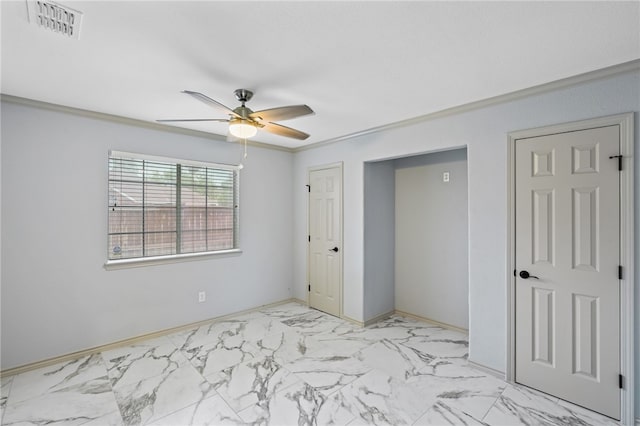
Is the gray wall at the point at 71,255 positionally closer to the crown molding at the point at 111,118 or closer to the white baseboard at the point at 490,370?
the crown molding at the point at 111,118

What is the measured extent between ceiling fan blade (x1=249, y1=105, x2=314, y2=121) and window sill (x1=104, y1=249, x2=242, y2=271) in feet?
7.21

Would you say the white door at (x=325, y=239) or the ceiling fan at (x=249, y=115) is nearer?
the ceiling fan at (x=249, y=115)

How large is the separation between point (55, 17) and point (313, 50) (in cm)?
138

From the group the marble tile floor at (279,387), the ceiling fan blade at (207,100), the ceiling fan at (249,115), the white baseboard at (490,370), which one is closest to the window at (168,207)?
the marble tile floor at (279,387)

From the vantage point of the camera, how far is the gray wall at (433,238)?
375cm

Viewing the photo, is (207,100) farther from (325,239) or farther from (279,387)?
(325,239)

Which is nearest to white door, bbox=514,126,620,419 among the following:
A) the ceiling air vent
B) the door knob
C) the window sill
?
the door knob

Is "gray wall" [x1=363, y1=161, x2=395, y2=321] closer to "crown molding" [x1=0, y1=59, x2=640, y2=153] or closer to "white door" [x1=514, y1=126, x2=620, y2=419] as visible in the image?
"crown molding" [x1=0, y1=59, x2=640, y2=153]

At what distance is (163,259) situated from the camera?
359 cm

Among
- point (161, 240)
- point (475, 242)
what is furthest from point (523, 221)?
point (161, 240)

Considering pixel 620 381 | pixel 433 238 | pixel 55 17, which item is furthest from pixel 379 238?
pixel 55 17

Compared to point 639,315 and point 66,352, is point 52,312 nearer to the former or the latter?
point 66,352

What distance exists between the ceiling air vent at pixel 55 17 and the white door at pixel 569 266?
3179 millimetres

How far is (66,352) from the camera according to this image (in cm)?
297
